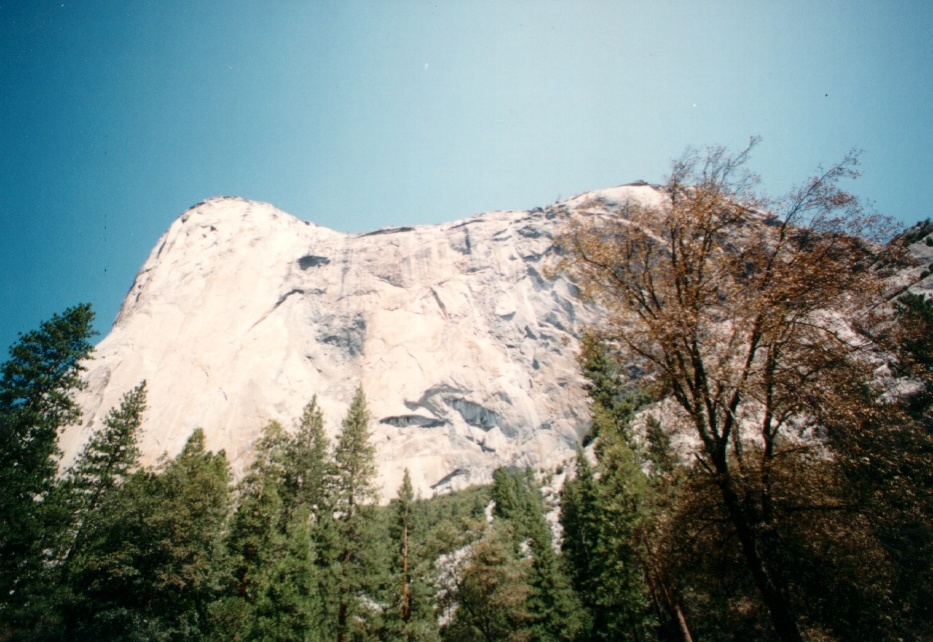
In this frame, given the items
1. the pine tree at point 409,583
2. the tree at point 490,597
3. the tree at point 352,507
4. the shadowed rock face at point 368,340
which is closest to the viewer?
the pine tree at point 409,583

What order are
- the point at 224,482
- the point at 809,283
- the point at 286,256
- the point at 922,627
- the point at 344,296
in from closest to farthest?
the point at 809,283, the point at 922,627, the point at 224,482, the point at 344,296, the point at 286,256

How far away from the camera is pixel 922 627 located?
58.8 feet

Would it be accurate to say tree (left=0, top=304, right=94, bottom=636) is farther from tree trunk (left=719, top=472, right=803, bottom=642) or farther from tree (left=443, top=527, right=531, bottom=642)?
tree trunk (left=719, top=472, right=803, bottom=642)

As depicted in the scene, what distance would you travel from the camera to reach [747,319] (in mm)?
7641

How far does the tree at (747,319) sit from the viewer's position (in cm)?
728

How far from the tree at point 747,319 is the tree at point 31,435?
89.5ft

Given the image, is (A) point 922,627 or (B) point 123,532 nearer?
(A) point 922,627

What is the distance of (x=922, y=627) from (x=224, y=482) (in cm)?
3832

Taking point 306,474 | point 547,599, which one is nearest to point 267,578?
point 306,474

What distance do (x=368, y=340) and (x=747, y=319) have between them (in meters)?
77.6

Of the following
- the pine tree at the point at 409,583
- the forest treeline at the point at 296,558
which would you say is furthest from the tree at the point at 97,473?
the pine tree at the point at 409,583

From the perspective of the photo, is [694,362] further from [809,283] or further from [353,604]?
[353,604]

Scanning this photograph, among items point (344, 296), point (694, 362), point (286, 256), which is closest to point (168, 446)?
point (344, 296)

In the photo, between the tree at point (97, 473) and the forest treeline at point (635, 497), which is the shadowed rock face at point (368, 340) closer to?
the forest treeline at point (635, 497)
